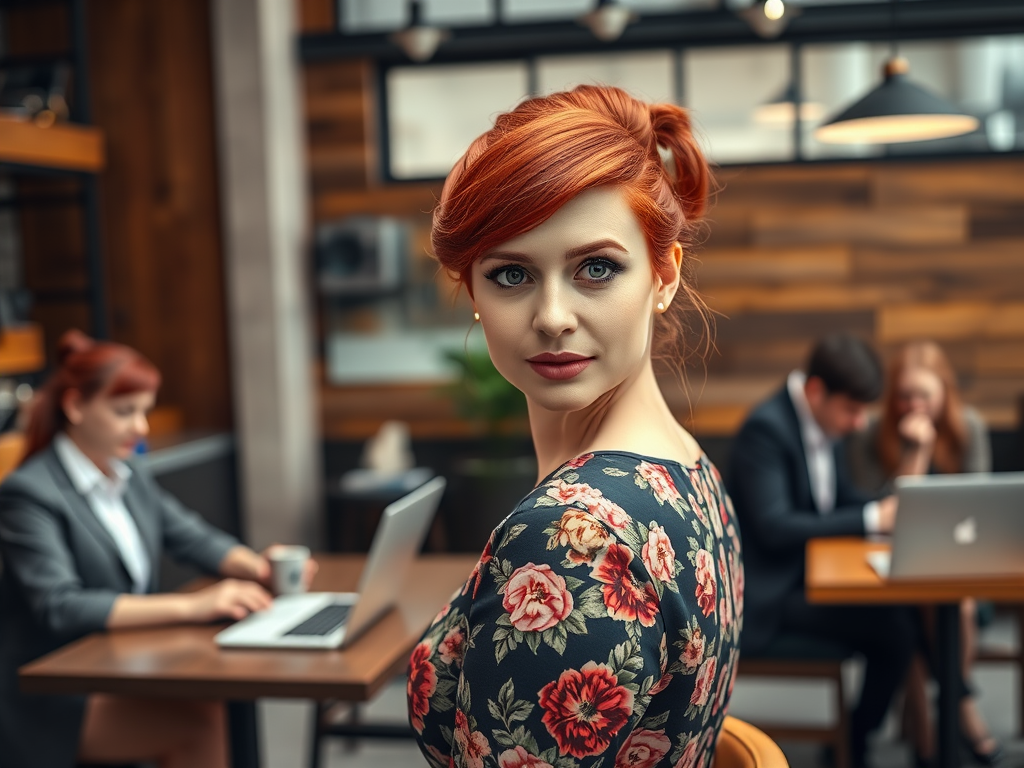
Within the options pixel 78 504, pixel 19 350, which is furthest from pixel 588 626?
pixel 19 350

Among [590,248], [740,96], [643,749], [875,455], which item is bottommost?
[875,455]

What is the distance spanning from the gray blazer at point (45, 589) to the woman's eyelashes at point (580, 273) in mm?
1655

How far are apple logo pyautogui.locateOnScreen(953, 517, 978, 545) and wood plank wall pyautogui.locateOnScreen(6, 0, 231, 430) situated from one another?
3.98 m

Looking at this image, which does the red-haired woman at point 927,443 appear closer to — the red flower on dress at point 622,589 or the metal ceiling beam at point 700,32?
the metal ceiling beam at point 700,32

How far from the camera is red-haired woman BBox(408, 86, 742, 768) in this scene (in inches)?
34.4

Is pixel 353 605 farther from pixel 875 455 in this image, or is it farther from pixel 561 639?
pixel 875 455

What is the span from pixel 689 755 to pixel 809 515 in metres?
→ 2.22

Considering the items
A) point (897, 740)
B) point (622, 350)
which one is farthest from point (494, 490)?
point (622, 350)

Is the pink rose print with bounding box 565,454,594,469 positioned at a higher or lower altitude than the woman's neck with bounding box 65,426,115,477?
higher

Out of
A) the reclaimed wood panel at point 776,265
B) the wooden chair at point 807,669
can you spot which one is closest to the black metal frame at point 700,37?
the reclaimed wood panel at point 776,265

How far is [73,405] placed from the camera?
257cm

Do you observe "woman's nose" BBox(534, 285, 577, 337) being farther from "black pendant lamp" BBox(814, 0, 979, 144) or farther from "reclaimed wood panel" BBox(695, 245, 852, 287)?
"reclaimed wood panel" BBox(695, 245, 852, 287)

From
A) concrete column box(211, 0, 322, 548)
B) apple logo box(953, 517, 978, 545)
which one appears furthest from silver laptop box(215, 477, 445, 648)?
concrete column box(211, 0, 322, 548)

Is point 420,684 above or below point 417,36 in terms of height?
below
